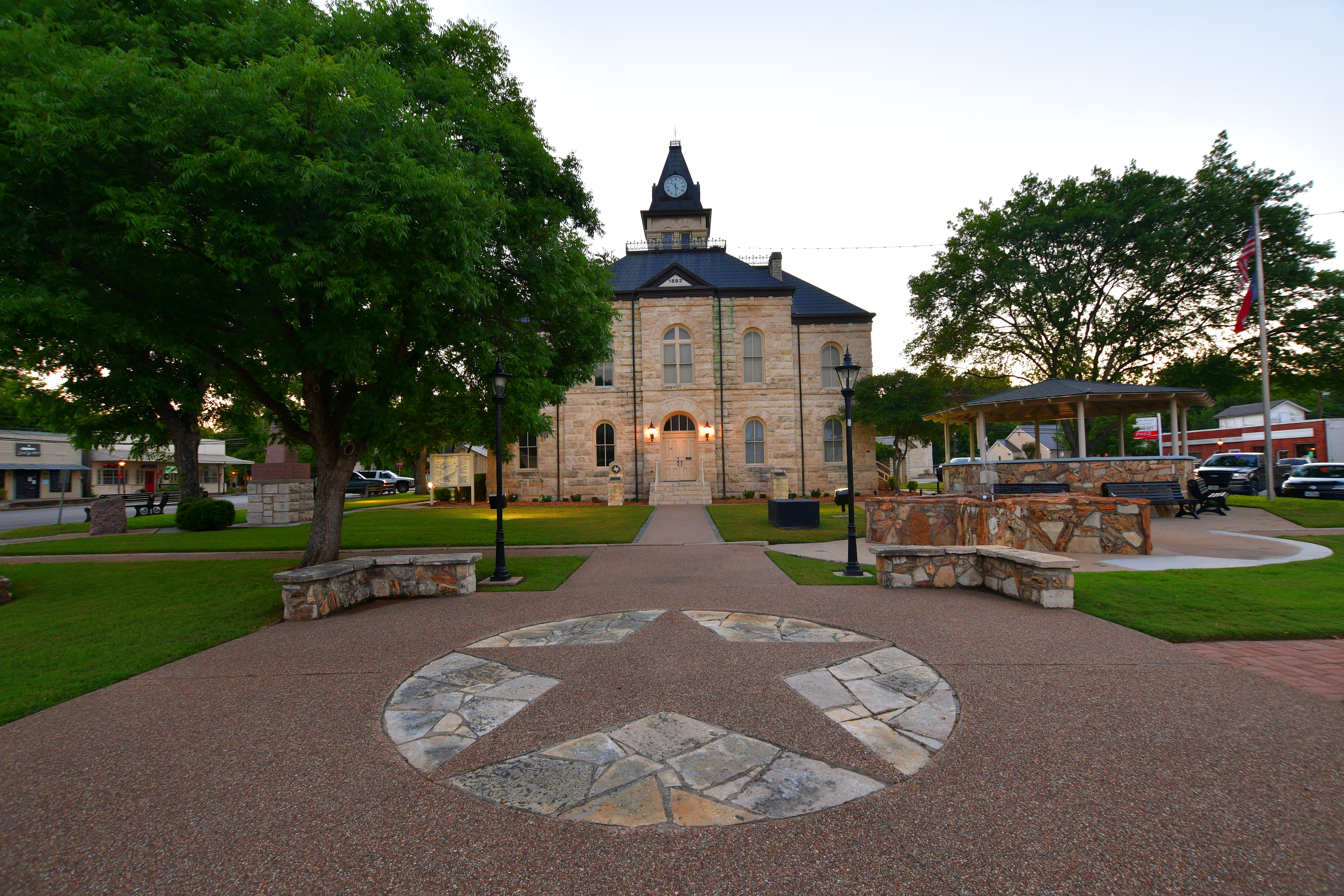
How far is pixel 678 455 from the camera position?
1088 inches

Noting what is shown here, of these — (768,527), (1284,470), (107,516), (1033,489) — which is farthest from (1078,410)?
(107,516)

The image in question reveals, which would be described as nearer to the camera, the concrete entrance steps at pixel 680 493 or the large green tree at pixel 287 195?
the large green tree at pixel 287 195

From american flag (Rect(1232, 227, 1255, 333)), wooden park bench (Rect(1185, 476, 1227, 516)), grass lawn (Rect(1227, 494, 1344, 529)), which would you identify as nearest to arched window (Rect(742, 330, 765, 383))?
wooden park bench (Rect(1185, 476, 1227, 516))

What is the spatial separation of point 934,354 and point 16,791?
91.1 feet

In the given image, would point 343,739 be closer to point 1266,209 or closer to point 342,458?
point 342,458

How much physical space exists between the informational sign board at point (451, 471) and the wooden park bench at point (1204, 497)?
26.8m

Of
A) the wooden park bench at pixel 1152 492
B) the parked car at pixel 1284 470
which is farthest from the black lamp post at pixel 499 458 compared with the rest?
the parked car at pixel 1284 470

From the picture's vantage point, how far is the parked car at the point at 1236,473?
68.3 ft

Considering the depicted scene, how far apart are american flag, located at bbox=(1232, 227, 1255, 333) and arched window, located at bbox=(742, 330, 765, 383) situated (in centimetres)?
1725

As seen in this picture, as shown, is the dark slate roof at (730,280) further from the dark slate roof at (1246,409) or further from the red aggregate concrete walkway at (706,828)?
the dark slate roof at (1246,409)

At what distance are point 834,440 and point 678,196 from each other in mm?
21811

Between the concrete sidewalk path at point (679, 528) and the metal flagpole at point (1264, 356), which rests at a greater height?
the metal flagpole at point (1264, 356)

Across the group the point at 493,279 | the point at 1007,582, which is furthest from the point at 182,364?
the point at 1007,582

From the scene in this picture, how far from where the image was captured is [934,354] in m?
25.3
